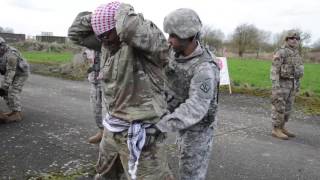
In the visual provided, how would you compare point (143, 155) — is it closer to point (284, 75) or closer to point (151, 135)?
point (151, 135)

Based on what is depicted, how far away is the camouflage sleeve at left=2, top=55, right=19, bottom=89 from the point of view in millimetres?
7344

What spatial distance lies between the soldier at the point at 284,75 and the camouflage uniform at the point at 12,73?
13.8 ft

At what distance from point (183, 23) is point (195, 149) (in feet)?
3.33

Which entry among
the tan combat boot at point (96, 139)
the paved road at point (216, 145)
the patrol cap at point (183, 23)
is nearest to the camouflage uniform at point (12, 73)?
the paved road at point (216, 145)

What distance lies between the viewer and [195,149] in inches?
137

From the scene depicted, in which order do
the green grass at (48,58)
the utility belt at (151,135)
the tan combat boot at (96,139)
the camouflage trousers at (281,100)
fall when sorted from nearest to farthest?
the utility belt at (151,135)
the tan combat boot at (96,139)
the camouflage trousers at (281,100)
the green grass at (48,58)

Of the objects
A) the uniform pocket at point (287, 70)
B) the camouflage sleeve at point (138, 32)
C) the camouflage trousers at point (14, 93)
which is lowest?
the camouflage trousers at point (14, 93)

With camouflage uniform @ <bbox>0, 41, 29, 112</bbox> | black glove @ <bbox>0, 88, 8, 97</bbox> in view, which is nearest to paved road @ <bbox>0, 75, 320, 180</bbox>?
camouflage uniform @ <bbox>0, 41, 29, 112</bbox>

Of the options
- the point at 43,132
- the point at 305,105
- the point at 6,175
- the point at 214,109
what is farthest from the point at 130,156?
the point at 305,105

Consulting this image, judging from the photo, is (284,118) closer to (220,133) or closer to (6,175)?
(220,133)

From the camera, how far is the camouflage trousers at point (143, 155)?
10.4ft

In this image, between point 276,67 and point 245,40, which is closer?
point 276,67

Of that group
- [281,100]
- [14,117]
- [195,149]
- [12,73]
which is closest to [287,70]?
[281,100]

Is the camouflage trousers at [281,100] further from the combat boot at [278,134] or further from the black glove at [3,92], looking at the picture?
the black glove at [3,92]
